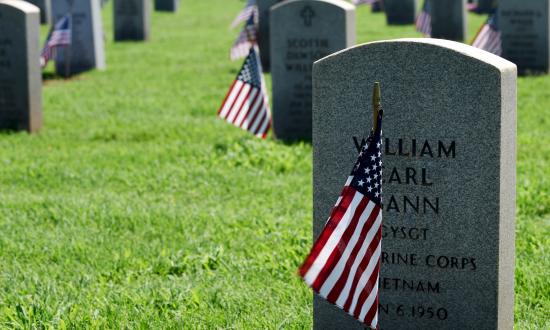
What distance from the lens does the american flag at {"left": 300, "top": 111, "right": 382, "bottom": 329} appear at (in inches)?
162

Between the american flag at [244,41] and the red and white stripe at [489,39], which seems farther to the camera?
the american flag at [244,41]

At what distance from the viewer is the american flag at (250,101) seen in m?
9.60

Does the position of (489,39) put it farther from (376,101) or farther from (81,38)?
(376,101)

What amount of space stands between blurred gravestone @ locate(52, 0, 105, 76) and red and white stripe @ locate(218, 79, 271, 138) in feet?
23.8

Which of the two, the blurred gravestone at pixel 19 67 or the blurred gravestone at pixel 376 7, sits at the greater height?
the blurred gravestone at pixel 376 7

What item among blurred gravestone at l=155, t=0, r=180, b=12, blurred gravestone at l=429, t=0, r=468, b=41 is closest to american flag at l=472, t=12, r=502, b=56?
blurred gravestone at l=429, t=0, r=468, b=41

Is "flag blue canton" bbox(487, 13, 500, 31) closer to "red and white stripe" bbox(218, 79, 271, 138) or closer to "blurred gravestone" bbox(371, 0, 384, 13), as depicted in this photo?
"red and white stripe" bbox(218, 79, 271, 138)

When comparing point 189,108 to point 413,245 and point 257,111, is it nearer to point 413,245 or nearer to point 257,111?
point 257,111

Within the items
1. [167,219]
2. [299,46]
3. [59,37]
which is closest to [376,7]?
[59,37]

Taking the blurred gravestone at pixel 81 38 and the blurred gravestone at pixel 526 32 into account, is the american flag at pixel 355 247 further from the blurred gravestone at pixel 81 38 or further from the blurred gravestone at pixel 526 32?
the blurred gravestone at pixel 81 38

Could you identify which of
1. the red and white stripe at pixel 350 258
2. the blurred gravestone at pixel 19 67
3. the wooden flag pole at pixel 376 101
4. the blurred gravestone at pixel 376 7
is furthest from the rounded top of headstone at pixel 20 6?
the blurred gravestone at pixel 376 7

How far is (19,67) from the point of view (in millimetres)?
11031

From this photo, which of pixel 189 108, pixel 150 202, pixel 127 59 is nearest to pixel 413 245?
pixel 150 202

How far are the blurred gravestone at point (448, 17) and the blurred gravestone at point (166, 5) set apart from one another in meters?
12.9
